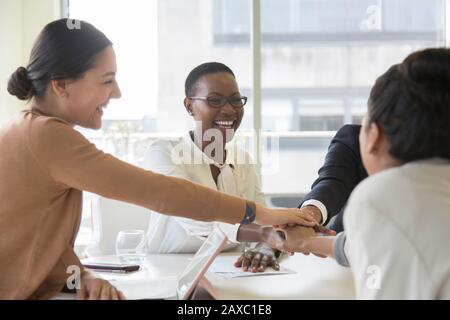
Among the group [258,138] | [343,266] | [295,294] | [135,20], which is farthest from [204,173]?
[135,20]

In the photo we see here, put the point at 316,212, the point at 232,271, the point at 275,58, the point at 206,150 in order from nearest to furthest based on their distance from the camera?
1. the point at 232,271
2. the point at 316,212
3. the point at 206,150
4. the point at 275,58

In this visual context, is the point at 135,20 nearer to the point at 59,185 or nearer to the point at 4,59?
the point at 4,59

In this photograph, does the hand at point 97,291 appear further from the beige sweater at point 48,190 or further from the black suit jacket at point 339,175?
the black suit jacket at point 339,175

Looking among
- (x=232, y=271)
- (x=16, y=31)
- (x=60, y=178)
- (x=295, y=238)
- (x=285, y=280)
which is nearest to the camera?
(x=60, y=178)

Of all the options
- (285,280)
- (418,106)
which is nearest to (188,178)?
(285,280)

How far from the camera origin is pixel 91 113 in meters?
1.68

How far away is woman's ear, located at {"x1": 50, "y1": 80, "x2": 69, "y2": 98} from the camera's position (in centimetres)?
160

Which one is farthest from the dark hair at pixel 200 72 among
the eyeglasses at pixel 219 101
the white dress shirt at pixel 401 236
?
the white dress shirt at pixel 401 236

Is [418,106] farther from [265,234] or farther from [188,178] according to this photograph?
[188,178]

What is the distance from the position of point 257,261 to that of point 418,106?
94 cm

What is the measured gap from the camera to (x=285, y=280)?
5.78 ft

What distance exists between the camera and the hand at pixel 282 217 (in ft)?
5.73

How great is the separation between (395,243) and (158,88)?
4045mm

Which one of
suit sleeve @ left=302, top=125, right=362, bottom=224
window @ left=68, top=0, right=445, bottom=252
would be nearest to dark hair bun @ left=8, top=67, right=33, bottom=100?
suit sleeve @ left=302, top=125, right=362, bottom=224
